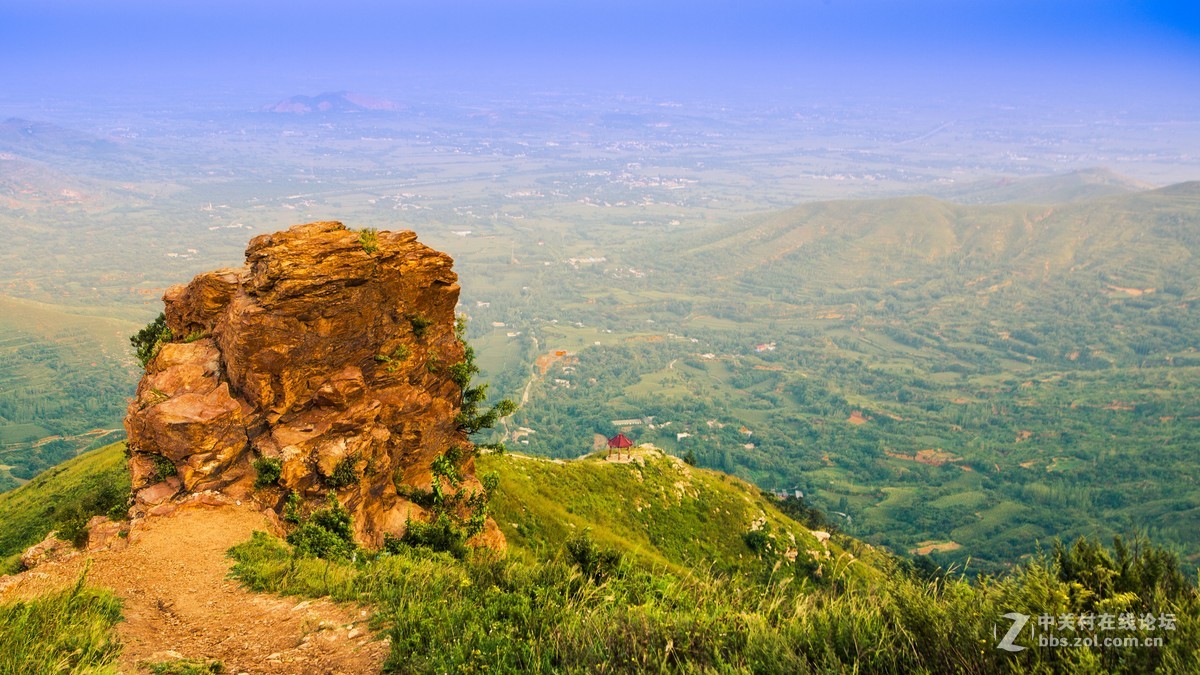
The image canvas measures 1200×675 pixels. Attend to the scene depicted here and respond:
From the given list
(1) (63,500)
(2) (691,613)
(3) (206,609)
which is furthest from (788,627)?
(1) (63,500)

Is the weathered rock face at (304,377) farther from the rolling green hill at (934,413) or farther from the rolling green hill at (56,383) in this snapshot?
the rolling green hill at (934,413)

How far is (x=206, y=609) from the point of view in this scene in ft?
50.8

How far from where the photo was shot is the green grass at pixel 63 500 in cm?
2350

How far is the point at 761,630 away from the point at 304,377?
60.1 ft

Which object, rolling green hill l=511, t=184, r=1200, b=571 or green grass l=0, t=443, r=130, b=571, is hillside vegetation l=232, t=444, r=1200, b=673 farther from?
rolling green hill l=511, t=184, r=1200, b=571

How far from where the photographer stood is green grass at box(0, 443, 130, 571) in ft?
77.1

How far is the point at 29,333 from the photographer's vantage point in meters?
134

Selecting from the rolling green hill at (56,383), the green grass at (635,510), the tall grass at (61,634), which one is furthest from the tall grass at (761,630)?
the rolling green hill at (56,383)

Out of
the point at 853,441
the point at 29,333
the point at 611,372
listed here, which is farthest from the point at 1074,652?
the point at 29,333

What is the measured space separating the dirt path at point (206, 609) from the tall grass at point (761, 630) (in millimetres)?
955

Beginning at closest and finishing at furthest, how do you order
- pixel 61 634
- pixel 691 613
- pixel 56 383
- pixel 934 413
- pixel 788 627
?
1. pixel 788 627
2. pixel 61 634
3. pixel 691 613
4. pixel 56 383
5. pixel 934 413

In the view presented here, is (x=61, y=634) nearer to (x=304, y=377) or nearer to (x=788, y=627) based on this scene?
(x=788, y=627)

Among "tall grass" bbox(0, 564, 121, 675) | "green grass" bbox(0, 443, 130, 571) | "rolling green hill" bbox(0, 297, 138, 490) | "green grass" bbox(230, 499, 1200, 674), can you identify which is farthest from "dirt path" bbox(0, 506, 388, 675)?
"rolling green hill" bbox(0, 297, 138, 490)

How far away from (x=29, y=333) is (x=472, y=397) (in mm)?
149755
